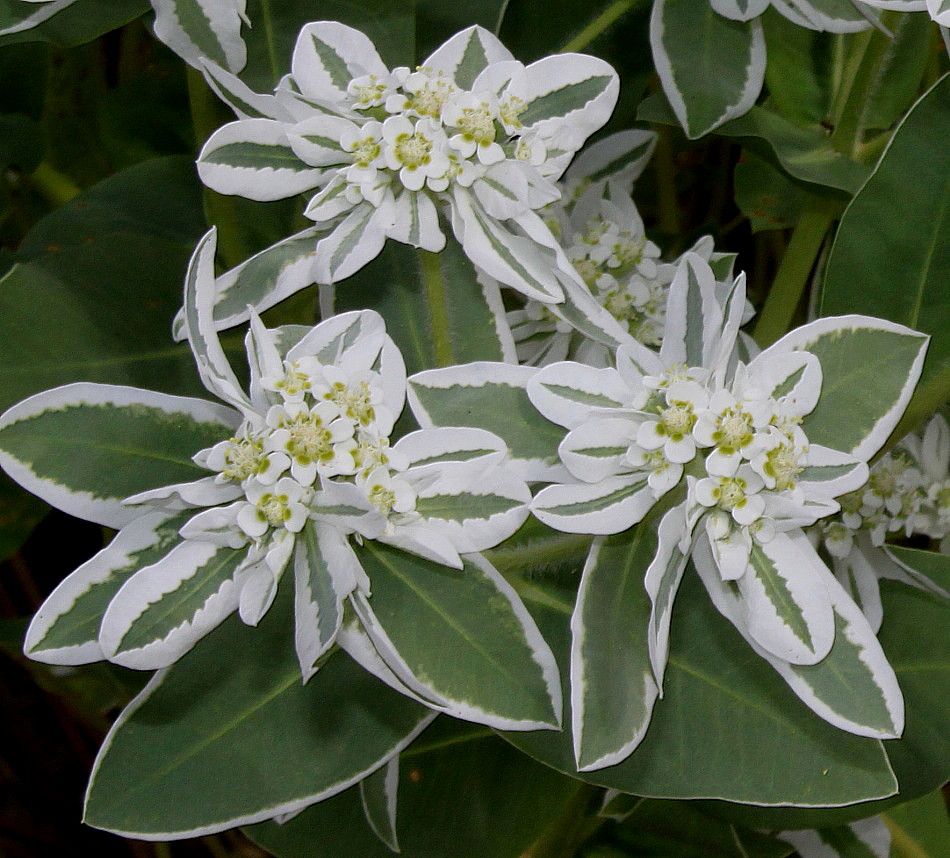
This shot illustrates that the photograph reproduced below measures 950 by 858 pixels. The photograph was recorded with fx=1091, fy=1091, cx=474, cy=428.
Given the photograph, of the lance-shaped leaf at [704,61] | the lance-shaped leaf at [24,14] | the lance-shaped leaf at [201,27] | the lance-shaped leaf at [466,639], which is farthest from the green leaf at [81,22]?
the lance-shaped leaf at [466,639]

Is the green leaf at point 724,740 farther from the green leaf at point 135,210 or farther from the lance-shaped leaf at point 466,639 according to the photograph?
the green leaf at point 135,210

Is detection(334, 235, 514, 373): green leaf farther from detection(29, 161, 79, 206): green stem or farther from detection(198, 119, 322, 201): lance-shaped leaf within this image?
detection(29, 161, 79, 206): green stem

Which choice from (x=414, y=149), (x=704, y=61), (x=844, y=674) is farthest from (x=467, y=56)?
(x=844, y=674)

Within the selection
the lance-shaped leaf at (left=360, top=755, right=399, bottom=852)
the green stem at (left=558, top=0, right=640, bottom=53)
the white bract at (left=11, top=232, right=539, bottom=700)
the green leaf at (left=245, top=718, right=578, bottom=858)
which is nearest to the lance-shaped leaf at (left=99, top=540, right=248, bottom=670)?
the white bract at (left=11, top=232, right=539, bottom=700)

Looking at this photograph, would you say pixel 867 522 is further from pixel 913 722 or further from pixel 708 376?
pixel 708 376

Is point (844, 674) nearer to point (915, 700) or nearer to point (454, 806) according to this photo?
point (915, 700)
